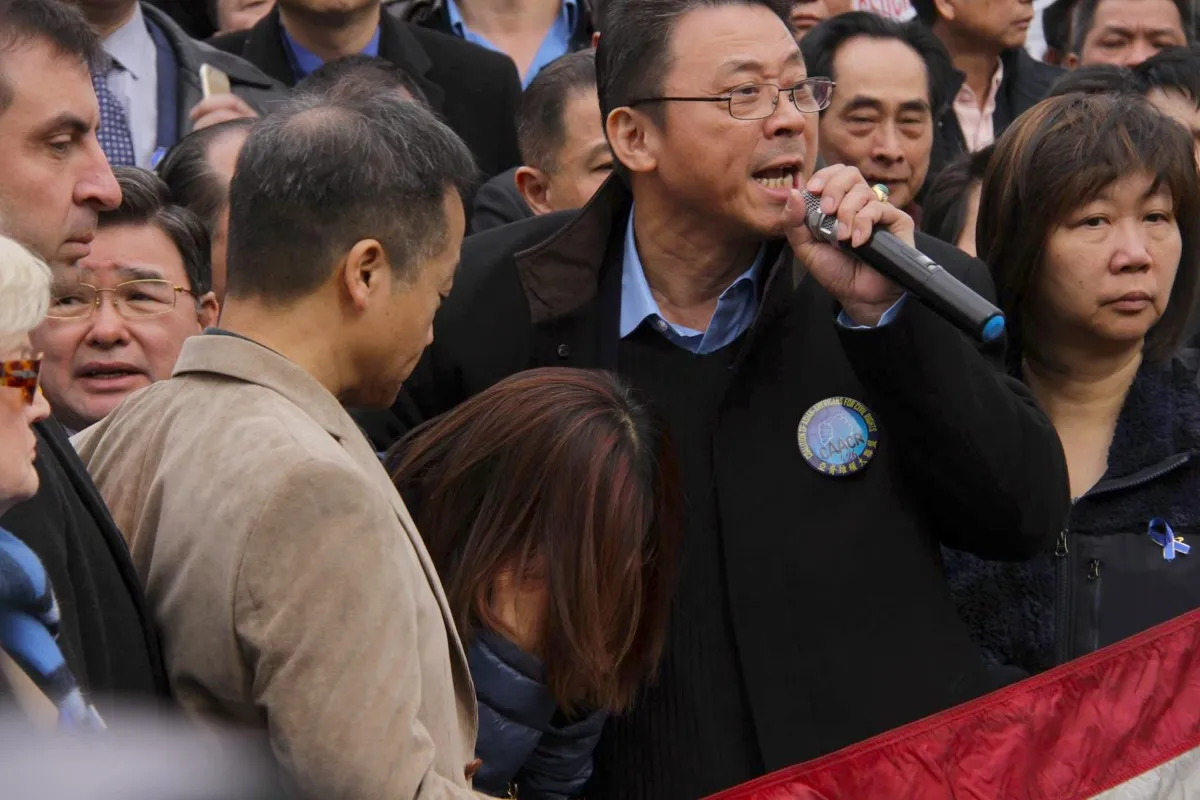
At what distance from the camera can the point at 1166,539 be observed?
11.3ft

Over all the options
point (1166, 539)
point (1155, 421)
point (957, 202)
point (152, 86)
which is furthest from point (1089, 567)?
point (152, 86)

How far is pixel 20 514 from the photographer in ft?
6.93

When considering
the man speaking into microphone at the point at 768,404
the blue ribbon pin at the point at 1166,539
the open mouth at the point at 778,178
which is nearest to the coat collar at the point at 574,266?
the man speaking into microphone at the point at 768,404

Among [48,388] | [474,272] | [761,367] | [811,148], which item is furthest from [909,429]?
[48,388]

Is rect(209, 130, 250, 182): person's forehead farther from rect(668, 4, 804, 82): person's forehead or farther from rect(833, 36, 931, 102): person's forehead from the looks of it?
rect(833, 36, 931, 102): person's forehead

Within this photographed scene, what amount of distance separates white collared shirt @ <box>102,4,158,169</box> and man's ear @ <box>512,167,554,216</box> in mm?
984

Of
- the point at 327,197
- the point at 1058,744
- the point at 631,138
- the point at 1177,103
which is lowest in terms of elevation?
the point at 1058,744

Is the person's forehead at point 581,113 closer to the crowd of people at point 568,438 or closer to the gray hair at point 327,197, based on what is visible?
the crowd of people at point 568,438

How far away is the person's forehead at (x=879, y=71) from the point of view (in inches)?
202

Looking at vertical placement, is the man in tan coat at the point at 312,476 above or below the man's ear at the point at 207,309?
above

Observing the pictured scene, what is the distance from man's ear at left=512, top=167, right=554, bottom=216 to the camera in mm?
4926

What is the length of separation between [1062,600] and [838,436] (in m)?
0.62

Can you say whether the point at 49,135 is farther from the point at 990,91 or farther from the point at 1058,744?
the point at 990,91

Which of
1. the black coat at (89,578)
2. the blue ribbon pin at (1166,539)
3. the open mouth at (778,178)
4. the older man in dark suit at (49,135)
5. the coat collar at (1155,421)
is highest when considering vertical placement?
the older man in dark suit at (49,135)
